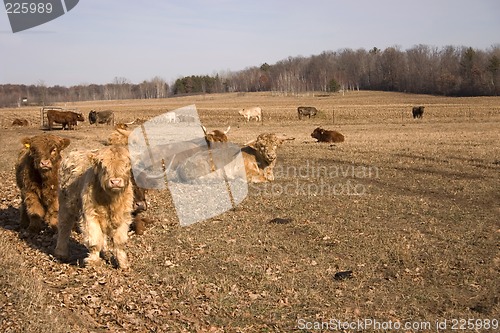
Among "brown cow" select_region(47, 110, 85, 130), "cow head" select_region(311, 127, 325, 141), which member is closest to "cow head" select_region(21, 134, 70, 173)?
"cow head" select_region(311, 127, 325, 141)

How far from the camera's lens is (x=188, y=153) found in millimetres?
Result: 15211

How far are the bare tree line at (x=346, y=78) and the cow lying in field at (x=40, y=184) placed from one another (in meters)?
103

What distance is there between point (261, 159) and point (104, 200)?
28.1ft

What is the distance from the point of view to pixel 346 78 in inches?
5876

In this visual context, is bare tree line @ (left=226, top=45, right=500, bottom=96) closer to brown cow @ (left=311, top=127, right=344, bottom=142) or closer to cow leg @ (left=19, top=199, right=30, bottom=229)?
brown cow @ (left=311, top=127, right=344, bottom=142)

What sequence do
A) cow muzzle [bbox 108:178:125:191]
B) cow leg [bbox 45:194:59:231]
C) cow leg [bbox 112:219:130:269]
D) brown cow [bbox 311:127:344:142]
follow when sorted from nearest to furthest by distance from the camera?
cow muzzle [bbox 108:178:125:191] < cow leg [bbox 112:219:130:269] < cow leg [bbox 45:194:59:231] < brown cow [bbox 311:127:344:142]

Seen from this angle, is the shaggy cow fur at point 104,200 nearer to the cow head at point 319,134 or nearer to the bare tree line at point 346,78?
the cow head at point 319,134

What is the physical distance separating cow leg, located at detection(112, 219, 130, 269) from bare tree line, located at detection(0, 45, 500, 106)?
103 meters

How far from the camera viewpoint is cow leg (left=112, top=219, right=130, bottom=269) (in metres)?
7.24

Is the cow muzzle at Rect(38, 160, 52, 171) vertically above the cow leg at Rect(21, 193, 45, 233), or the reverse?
the cow muzzle at Rect(38, 160, 52, 171)

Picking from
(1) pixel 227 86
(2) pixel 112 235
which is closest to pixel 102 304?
(2) pixel 112 235

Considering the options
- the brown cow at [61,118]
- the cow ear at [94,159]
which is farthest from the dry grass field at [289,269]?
the brown cow at [61,118]

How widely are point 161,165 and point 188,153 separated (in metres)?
0.90

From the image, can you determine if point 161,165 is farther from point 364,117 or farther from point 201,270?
point 364,117
